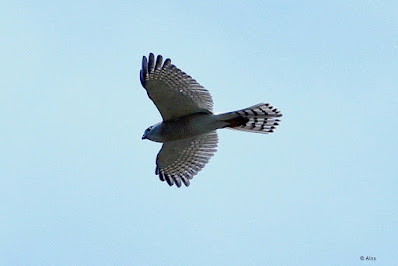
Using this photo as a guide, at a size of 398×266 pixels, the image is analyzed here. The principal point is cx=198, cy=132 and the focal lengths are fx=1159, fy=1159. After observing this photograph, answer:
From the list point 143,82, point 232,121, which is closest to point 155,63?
point 143,82

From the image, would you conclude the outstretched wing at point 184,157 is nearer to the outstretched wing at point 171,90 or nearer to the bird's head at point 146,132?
the bird's head at point 146,132

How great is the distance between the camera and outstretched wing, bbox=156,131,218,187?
23328mm

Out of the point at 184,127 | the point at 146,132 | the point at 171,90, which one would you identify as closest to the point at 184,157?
the point at 146,132

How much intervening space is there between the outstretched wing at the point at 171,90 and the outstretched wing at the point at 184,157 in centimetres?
99

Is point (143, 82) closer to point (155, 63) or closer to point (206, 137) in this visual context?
point (155, 63)

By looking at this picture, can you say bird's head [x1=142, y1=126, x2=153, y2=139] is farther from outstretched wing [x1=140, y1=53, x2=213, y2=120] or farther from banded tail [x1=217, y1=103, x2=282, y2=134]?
banded tail [x1=217, y1=103, x2=282, y2=134]

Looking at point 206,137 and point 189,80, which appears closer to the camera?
point 189,80

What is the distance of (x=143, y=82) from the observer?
2180 centimetres

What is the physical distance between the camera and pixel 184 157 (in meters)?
23.5

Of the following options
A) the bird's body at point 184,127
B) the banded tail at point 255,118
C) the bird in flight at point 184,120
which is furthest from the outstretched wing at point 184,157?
the banded tail at point 255,118

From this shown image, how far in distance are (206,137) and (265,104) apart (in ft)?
4.94

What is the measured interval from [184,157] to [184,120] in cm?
137

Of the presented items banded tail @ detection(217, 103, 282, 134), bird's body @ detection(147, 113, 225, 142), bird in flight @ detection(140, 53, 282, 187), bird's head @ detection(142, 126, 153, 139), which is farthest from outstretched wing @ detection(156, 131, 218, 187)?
banded tail @ detection(217, 103, 282, 134)

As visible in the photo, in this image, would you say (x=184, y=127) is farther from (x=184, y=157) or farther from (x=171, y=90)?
(x=184, y=157)
